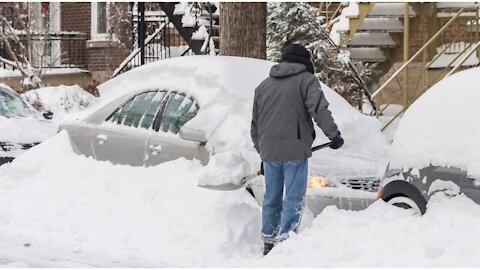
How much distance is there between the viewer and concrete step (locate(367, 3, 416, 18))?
55.1ft

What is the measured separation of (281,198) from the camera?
808 cm

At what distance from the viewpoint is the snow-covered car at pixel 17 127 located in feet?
38.5

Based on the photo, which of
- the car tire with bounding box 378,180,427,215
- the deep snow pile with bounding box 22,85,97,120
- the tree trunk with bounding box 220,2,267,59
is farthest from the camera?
the deep snow pile with bounding box 22,85,97,120

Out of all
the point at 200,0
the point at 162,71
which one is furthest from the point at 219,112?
the point at 200,0

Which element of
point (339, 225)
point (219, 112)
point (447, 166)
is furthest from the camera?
point (219, 112)

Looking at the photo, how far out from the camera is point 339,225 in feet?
24.1

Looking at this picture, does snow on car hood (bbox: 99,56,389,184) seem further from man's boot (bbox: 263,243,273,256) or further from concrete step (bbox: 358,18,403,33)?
concrete step (bbox: 358,18,403,33)

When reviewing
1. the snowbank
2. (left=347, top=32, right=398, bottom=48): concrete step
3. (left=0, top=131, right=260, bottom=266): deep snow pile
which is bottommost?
(left=0, top=131, right=260, bottom=266): deep snow pile

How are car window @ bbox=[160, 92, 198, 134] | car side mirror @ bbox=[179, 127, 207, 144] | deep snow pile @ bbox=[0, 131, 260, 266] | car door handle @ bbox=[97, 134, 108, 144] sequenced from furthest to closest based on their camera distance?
car door handle @ bbox=[97, 134, 108, 144] → car window @ bbox=[160, 92, 198, 134] → car side mirror @ bbox=[179, 127, 207, 144] → deep snow pile @ bbox=[0, 131, 260, 266]

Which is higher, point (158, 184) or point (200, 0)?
point (200, 0)

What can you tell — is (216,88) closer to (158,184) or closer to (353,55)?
(158,184)

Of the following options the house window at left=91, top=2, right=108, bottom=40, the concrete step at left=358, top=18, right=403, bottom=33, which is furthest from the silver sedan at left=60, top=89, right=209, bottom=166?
the house window at left=91, top=2, right=108, bottom=40

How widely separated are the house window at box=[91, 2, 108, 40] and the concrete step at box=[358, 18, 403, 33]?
362 inches

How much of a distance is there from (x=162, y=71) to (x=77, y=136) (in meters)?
1.30
